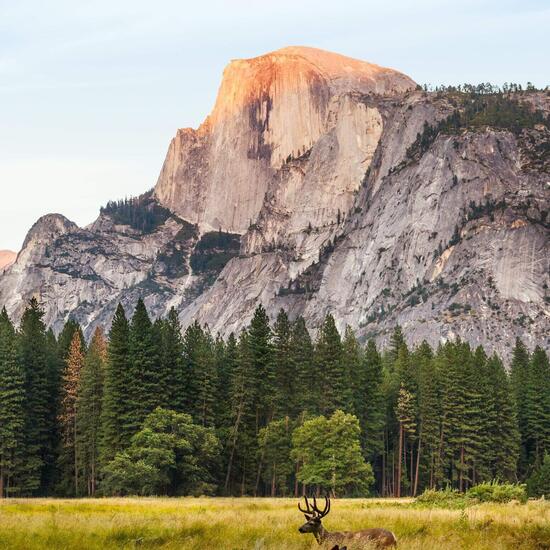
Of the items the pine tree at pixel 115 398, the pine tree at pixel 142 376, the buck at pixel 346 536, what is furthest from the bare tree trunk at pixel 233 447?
the buck at pixel 346 536

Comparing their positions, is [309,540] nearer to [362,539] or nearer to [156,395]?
[362,539]

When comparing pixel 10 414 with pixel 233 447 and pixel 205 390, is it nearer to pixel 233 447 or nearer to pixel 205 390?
pixel 205 390

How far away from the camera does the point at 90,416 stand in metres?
77.8

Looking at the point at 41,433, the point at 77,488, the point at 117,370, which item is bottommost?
the point at 77,488

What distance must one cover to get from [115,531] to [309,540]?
207 inches

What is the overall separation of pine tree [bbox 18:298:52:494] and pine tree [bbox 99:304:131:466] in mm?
6414

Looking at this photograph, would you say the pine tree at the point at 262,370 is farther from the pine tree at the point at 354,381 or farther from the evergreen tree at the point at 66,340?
the evergreen tree at the point at 66,340

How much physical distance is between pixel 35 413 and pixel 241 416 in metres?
19.1

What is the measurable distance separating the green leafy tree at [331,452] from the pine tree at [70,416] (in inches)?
837

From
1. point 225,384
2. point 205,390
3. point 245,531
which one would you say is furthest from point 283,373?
point 245,531

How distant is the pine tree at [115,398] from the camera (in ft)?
238

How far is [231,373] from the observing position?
82.6 metres

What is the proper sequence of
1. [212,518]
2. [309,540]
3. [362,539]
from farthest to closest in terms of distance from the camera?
1. [212,518]
2. [309,540]
3. [362,539]

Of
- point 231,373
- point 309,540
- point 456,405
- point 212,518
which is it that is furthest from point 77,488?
point 309,540
